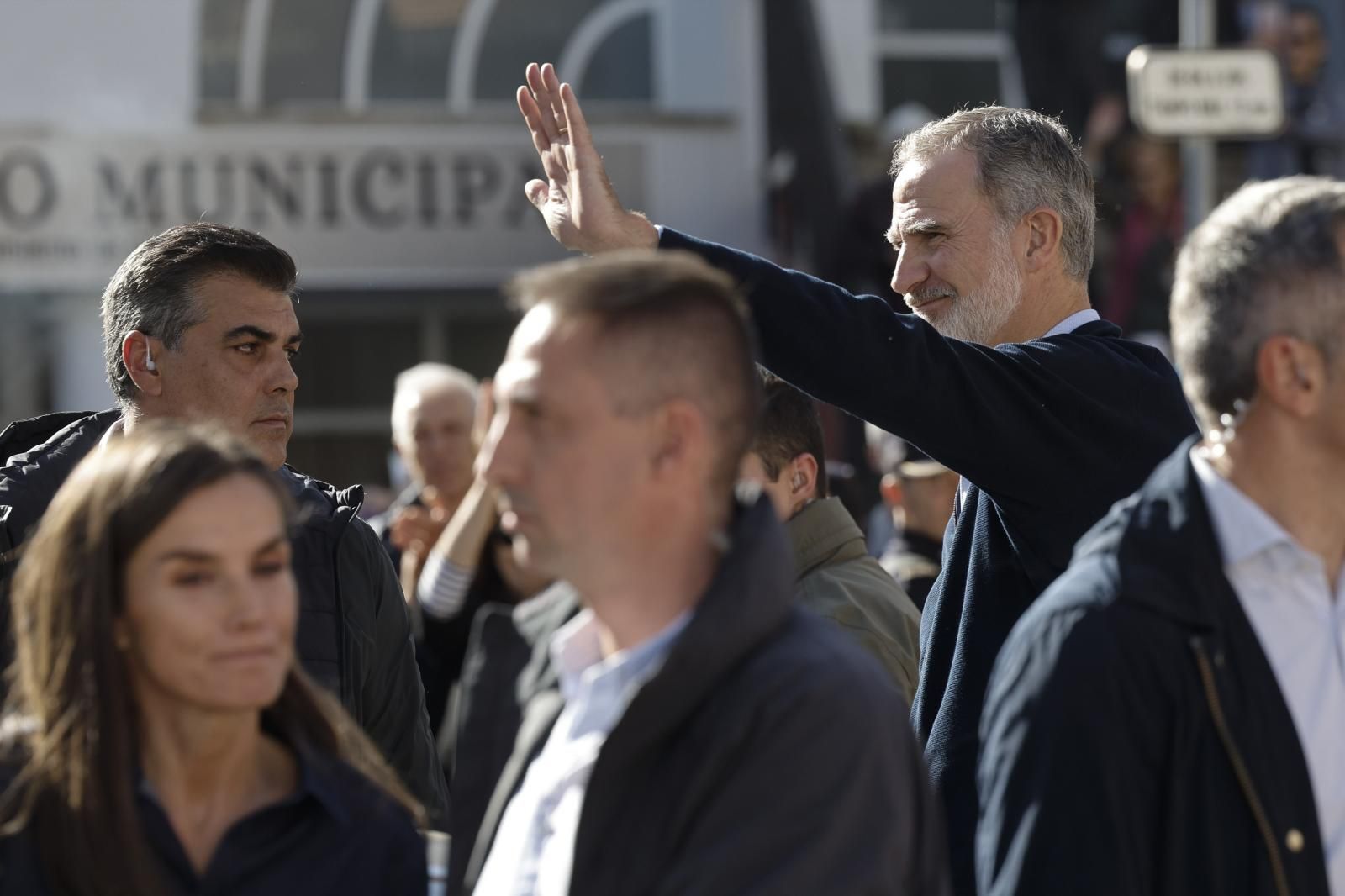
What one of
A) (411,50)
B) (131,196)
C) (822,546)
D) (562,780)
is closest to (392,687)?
(822,546)

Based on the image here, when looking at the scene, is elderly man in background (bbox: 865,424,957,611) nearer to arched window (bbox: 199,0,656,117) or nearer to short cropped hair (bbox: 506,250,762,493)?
short cropped hair (bbox: 506,250,762,493)

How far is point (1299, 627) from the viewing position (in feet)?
8.11

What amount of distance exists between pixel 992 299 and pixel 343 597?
1400 mm

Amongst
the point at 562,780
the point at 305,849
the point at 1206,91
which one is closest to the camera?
the point at 562,780

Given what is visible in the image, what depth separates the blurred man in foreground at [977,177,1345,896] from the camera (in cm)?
236

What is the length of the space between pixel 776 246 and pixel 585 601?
11.9 metres

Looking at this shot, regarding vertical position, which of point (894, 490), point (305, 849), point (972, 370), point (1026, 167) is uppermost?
point (1026, 167)

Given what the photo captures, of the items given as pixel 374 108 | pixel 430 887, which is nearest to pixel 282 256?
pixel 430 887

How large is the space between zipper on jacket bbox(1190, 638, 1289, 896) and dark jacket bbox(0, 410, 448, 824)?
6.42 ft

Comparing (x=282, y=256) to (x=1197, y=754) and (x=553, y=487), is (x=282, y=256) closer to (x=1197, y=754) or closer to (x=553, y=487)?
(x=553, y=487)

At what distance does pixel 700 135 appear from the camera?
14297 mm

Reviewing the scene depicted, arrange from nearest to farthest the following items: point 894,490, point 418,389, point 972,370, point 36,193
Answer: point 972,370, point 894,490, point 418,389, point 36,193

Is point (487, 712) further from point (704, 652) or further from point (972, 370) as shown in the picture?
point (972, 370)

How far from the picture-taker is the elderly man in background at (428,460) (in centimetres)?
651
